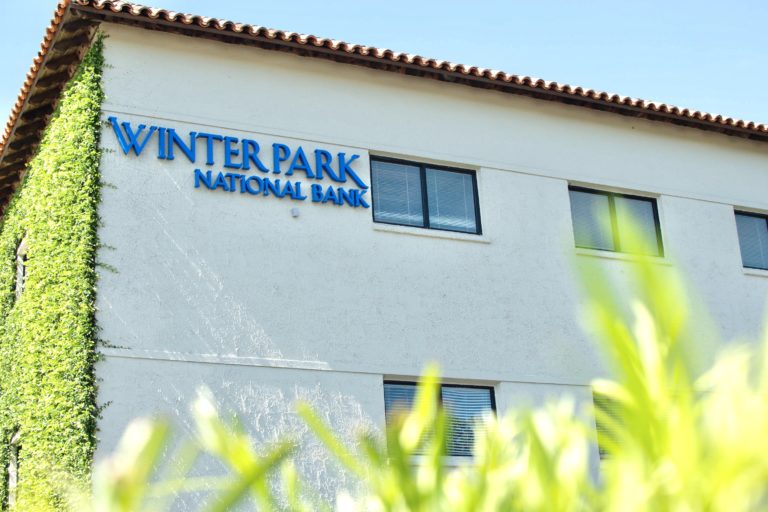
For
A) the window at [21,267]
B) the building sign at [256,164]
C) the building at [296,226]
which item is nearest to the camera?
the building at [296,226]

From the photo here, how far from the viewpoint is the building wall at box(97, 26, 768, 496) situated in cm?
1229

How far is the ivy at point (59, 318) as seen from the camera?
11755 mm

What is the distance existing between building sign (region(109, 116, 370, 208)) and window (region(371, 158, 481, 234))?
0.38 m

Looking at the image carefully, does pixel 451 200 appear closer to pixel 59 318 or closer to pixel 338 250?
pixel 338 250

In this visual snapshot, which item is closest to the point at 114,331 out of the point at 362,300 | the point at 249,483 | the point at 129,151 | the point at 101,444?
the point at 101,444

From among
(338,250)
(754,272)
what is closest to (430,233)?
(338,250)

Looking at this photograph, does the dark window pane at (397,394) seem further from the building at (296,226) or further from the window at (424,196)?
the window at (424,196)

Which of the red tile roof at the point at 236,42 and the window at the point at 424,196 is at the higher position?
the red tile roof at the point at 236,42

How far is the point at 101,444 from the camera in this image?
11578 millimetres

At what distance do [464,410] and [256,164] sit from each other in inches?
155

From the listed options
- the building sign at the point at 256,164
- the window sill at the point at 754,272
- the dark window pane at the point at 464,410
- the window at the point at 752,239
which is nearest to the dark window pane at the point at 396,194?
the building sign at the point at 256,164

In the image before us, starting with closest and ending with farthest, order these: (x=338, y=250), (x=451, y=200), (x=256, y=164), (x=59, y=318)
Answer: (x=59, y=318) < (x=256, y=164) < (x=338, y=250) < (x=451, y=200)

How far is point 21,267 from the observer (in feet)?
50.8

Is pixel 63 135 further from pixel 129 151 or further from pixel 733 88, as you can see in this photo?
pixel 733 88
